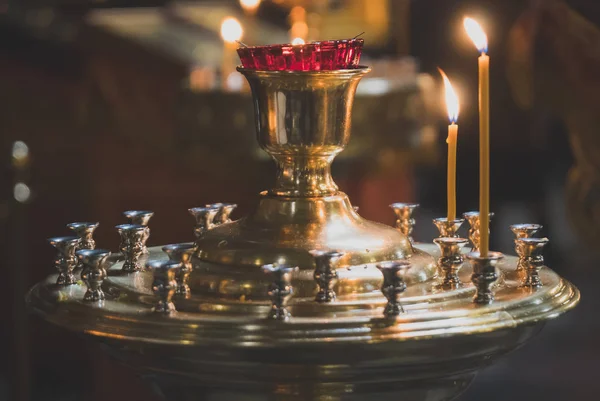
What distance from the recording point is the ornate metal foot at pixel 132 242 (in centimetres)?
95

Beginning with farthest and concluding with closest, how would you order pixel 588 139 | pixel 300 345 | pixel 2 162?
pixel 2 162
pixel 588 139
pixel 300 345

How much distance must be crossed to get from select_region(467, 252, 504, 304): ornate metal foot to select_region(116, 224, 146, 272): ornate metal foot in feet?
0.95

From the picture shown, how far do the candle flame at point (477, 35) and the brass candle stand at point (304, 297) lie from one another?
9 cm

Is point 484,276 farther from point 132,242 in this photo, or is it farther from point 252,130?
point 252,130

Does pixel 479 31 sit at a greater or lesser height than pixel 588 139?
greater

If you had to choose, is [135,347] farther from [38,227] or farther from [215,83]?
[38,227]

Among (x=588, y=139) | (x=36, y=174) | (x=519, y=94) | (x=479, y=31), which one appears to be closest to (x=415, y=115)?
(x=588, y=139)

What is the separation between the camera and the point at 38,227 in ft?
10.4

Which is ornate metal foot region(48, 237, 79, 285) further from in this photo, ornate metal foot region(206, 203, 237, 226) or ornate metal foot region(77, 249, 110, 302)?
ornate metal foot region(206, 203, 237, 226)

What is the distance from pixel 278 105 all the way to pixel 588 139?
2.03m

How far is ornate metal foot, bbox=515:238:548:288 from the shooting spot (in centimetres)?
87

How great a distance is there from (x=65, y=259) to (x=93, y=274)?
0.28 feet

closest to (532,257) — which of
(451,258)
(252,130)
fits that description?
(451,258)

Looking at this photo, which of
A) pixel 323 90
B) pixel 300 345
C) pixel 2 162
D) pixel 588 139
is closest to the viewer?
pixel 300 345
